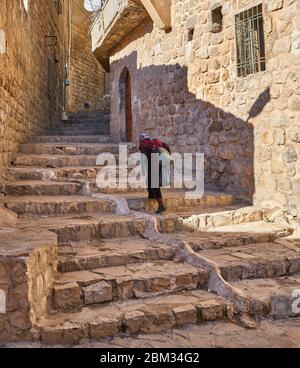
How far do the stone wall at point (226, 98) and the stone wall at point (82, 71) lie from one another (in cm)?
911

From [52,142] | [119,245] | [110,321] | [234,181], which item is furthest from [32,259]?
[52,142]

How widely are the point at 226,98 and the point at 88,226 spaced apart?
356cm

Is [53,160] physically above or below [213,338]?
above

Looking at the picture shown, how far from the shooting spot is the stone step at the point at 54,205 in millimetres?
5178

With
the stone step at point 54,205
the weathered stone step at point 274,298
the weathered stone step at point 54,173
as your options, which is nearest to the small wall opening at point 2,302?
the weathered stone step at point 274,298

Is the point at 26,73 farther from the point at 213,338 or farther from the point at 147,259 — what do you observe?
the point at 213,338

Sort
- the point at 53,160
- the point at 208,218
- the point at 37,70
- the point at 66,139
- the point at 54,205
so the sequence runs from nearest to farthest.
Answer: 1. the point at 54,205
2. the point at 208,218
3. the point at 53,160
4. the point at 37,70
5. the point at 66,139

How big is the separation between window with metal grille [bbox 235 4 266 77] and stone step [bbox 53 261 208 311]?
3.62 m

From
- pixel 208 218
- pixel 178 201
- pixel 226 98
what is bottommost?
pixel 208 218

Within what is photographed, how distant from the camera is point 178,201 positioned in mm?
6207

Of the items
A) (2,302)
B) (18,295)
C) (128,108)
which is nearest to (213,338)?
(18,295)

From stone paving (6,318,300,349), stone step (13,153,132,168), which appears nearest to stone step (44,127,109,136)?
stone step (13,153,132,168)

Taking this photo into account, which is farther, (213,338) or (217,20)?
(217,20)

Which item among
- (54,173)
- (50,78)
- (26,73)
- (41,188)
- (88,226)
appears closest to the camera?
(88,226)
